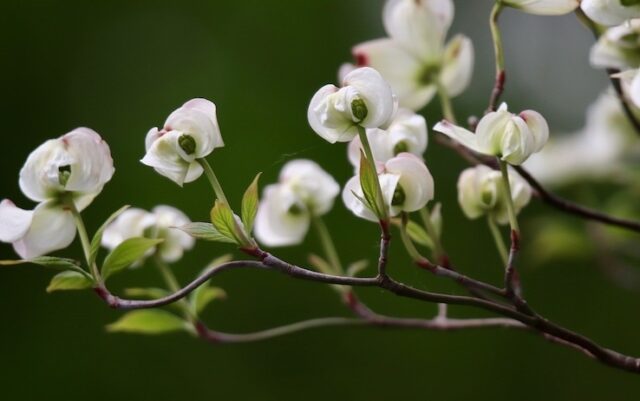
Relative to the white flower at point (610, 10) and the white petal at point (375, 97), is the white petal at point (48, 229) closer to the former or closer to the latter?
the white petal at point (375, 97)

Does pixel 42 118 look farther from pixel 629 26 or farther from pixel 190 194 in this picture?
pixel 629 26

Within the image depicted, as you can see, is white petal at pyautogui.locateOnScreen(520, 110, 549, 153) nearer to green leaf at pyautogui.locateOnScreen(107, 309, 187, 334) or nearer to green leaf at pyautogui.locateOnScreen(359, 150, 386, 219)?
green leaf at pyautogui.locateOnScreen(359, 150, 386, 219)

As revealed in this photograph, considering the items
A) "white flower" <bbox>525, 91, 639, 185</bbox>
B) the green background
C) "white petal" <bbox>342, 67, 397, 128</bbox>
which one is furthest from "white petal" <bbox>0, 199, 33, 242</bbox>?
the green background

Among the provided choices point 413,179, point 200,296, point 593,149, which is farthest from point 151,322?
point 593,149

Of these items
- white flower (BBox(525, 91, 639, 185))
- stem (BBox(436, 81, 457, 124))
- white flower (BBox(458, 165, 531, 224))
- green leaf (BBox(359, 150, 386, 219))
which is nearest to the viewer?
green leaf (BBox(359, 150, 386, 219))

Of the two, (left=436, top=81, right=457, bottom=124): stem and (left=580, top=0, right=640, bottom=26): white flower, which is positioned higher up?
(left=580, top=0, right=640, bottom=26): white flower

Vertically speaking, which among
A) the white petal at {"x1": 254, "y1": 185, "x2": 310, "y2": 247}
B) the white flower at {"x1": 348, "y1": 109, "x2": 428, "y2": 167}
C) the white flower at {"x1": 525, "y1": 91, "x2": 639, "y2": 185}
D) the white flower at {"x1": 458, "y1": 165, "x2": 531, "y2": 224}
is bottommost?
the white flower at {"x1": 525, "y1": 91, "x2": 639, "y2": 185}
